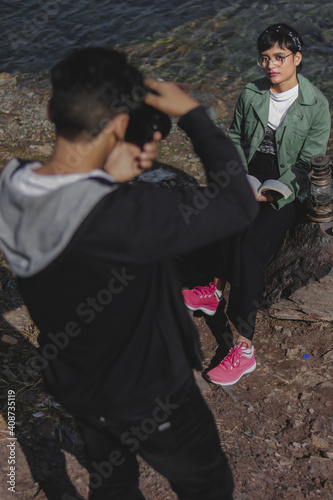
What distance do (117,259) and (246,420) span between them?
2374mm

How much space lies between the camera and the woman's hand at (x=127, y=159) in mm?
1716

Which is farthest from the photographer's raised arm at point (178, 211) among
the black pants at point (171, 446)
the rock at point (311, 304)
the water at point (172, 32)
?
the water at point (172, 32)

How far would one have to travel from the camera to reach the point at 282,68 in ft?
13.5

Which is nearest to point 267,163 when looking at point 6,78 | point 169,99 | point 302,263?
point 302,263

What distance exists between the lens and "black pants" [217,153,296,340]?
3852mm

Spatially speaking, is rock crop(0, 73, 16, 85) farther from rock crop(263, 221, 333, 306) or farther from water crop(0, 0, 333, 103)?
rock crop(263, 221, 333, 306)

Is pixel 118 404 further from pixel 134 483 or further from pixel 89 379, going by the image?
pixel 134 483

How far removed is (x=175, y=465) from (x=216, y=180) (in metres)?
1.02

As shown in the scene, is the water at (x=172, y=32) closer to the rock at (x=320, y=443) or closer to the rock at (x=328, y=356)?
the rock at (x=328, y=356)

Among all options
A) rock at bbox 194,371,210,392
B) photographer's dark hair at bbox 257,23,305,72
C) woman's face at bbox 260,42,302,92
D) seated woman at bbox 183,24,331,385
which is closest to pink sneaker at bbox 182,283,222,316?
seated woman at bbox 183,24,331,385

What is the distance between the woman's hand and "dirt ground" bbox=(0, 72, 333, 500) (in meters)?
1.99

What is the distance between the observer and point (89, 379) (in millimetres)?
1875

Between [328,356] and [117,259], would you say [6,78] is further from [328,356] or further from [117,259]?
[117,259]

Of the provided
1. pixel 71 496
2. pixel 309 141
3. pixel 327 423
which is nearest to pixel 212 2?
pixel 309 141
